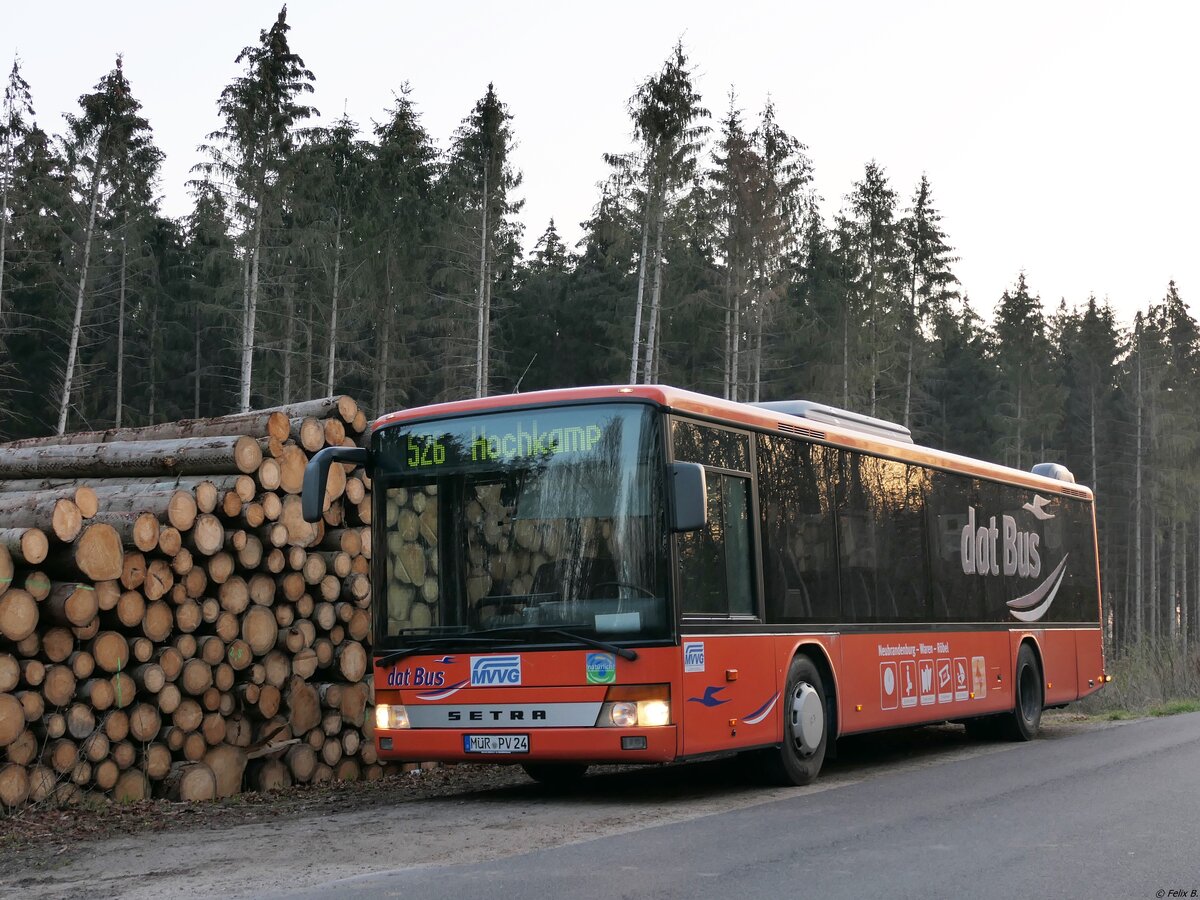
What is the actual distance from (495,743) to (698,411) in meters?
2.75

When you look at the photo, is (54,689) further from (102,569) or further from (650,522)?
(650,522)

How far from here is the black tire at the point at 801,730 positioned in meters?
10.7

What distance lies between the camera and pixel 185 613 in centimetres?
1150

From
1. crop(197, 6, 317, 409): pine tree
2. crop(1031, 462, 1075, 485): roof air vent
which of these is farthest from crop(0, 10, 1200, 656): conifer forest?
crop(1031, 462, 1075, 485): roof air vent

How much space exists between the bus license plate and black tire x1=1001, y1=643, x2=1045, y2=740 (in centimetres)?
780

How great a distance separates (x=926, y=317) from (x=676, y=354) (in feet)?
46.6

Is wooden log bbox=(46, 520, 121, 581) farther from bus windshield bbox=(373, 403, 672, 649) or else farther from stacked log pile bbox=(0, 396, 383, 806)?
bus windshield bbox=(373, 403, 672, 649)

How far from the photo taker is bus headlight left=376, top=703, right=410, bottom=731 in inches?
398

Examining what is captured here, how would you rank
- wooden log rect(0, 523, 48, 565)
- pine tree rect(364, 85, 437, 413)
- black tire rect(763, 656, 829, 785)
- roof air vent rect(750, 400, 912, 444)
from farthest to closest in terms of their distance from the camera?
pine tree rect(364, 85, 437, 413) → roof air vent rect(750, 400, 912, 444) → black tire rect(763, 656, 829, 785) → wooden log rect(0, 523, 48, 565)

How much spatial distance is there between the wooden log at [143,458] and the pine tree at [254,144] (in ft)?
88.0

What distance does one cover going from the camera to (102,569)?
34.9 feet

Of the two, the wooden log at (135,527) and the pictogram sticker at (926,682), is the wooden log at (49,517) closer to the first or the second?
the wooden log at (135,527)

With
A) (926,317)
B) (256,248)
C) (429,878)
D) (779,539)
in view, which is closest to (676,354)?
(926,317)

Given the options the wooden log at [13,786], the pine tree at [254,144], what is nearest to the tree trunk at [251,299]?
the pine tree at [254,144]
